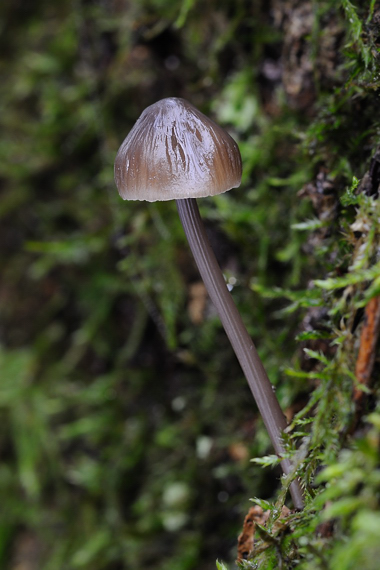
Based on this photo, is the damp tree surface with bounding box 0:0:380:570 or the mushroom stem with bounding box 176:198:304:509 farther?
the mushroom stem with bounding box 176:198:304:509

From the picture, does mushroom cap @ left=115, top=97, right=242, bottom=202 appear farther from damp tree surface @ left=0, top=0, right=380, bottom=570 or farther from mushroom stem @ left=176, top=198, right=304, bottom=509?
damp tree surface @ left=0, top=0, right=380, bottom=570

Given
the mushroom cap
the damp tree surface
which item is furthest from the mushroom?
the damp tree surface

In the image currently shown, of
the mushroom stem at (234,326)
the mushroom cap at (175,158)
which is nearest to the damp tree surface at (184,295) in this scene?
the mushroom stem at (234,326)

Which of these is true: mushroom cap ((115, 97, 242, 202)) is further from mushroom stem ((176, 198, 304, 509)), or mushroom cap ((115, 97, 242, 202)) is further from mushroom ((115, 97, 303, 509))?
mushroom stem ((176, 198, 304, 509))

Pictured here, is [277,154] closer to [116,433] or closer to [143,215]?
[143,215]

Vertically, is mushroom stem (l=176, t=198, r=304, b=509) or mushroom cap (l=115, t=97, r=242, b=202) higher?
mushroom cap (l=115, t=97, r=242, b=202)

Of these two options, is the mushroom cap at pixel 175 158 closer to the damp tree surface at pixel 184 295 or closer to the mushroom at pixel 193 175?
the mushroom at pixel 193 175
